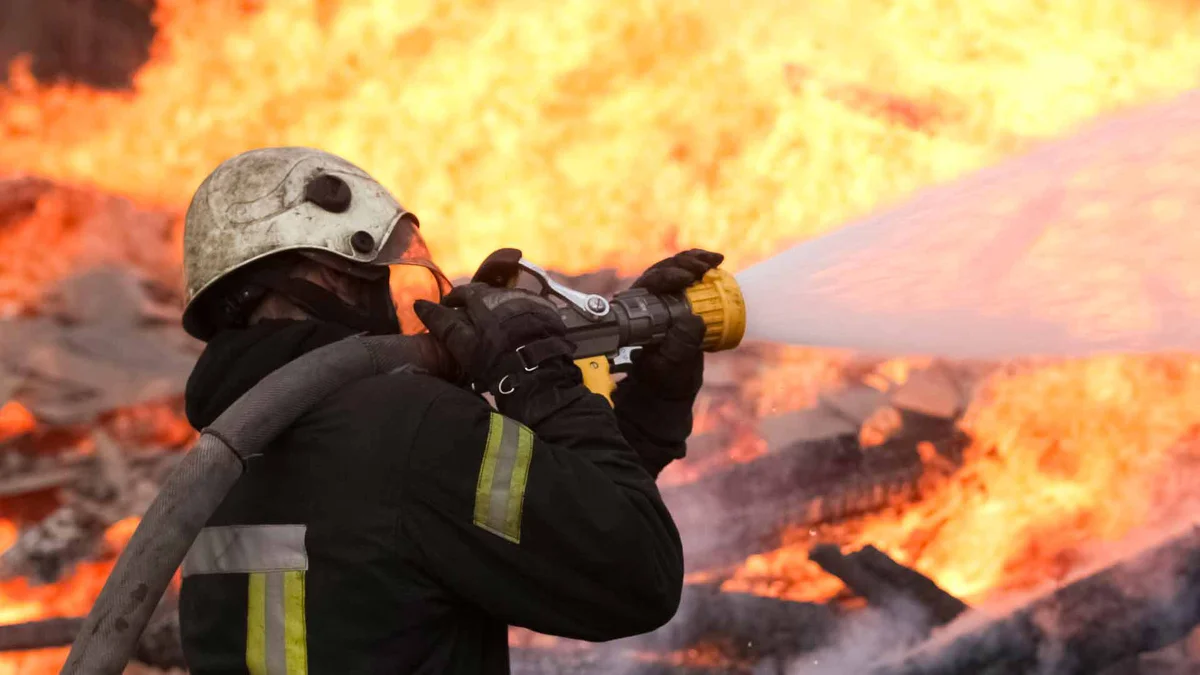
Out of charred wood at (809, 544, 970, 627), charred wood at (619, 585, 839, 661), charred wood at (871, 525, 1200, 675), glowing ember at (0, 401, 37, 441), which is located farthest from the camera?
glowing ember at (0, 401, 37, 441)

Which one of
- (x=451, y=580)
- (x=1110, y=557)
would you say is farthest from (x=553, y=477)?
(x=1110, y=557)

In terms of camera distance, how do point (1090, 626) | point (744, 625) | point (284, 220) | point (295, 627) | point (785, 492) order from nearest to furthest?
point (295, 627)
point (284, 220)
point (1090, 626)
point (744, 625)
point (785, 492)

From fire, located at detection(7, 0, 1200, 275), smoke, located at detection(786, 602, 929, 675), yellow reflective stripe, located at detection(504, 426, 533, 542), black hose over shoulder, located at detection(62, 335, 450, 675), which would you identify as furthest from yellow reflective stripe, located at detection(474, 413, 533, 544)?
fire, located at detection(7, 0, 1200, 275)

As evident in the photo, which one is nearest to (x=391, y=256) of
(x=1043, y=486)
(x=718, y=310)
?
(x=718, y=310)

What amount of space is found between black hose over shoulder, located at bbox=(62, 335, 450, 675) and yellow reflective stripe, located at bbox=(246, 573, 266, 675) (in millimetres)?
175

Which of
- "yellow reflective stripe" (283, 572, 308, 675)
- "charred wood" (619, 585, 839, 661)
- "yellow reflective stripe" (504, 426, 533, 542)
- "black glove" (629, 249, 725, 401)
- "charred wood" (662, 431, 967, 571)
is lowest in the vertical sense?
"charred wood" (619, 585, 839, 661)

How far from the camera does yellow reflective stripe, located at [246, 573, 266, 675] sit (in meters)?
1.96

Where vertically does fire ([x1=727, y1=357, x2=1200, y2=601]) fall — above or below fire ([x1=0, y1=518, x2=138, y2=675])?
below

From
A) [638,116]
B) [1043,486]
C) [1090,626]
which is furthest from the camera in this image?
[638,116]

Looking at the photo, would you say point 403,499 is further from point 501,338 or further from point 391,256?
point 391,256

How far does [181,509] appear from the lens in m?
1.80

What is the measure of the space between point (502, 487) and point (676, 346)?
0.94 meters

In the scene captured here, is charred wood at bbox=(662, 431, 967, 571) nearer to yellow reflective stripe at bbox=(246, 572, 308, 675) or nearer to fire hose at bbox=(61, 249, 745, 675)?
fire hose at bbox=(61, 249, 745, 675)

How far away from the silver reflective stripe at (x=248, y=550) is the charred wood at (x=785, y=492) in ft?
9.99
